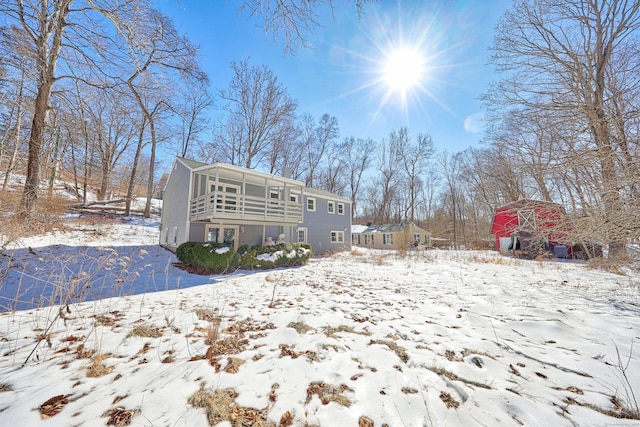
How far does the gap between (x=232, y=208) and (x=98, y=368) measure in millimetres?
10954

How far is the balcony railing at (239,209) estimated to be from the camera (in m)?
10.8

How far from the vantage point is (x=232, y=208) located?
12.9 meters

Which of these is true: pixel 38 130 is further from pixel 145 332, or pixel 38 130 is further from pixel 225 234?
pixel 145 332

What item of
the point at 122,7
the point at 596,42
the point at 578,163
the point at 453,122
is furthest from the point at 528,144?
the point at 122,7

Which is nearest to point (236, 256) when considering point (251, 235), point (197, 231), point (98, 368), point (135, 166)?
point (197, 231)

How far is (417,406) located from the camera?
Answer: 2004 mm

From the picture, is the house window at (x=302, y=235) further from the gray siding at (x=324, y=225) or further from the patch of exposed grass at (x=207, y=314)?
the patch of exposed grass at (x=207, y=314)

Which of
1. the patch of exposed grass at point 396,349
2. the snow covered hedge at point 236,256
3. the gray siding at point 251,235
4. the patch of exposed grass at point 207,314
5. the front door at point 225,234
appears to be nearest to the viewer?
the patch of exposed grass at point 396,349

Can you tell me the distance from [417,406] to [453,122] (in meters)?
14.4

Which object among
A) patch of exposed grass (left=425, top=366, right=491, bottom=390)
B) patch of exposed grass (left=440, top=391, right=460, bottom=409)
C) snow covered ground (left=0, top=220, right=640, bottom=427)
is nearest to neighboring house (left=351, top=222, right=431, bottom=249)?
snow covered ground (left=0, top=220, right=640, bottom=427)

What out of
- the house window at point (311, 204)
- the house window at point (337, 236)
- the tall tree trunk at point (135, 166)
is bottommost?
the house window at point (337, 236)

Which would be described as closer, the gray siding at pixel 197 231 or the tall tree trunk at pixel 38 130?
the tall tree trunk at pixel 38 130

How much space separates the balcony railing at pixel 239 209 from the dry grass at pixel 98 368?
27.6 feet

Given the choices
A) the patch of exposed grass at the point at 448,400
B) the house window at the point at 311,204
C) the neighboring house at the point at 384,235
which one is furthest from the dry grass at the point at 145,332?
the neighboring house at the point at 384,235
